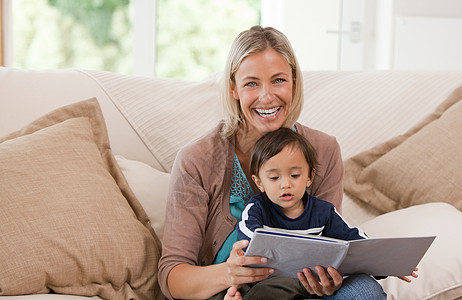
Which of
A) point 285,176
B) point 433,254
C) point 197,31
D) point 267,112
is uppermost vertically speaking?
point 197,31

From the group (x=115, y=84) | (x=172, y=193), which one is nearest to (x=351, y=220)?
(x=172, y=193)

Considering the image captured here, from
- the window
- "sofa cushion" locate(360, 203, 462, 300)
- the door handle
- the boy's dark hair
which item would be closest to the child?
the boy's dark hair

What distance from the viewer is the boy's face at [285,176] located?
4.55 feet

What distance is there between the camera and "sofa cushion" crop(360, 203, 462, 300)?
1429 mm

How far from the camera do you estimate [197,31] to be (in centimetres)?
429

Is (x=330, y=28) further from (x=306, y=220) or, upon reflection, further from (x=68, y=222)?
(x=68, y=222)

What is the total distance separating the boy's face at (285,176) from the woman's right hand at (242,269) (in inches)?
7.6

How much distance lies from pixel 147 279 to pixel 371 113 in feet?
3.43

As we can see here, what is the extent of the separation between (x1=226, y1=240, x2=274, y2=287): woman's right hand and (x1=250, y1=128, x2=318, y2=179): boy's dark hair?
0.26 metres

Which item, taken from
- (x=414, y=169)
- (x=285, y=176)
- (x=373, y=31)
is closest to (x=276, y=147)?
(x=285, y=176)

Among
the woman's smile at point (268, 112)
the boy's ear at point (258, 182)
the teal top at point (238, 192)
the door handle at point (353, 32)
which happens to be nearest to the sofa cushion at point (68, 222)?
the teal top at point (238, 192)

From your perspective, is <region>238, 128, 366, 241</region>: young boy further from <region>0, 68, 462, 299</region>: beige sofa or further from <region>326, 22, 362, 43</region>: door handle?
<region>326, 22, 362, 43</region>: door handle

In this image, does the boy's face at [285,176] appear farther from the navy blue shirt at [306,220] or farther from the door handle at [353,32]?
the door handle at [353,32]

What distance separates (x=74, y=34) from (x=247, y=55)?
2917mm
